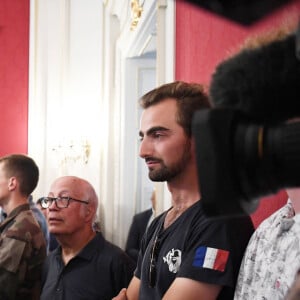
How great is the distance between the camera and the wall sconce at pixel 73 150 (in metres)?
5.80

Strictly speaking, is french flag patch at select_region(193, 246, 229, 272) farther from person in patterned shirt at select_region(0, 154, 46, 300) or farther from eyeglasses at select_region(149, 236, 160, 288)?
person in patterned shirt at select_region(0, 154, 46, 300)

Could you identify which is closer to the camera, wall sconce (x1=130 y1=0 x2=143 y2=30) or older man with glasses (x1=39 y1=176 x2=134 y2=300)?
older man with glasses (x1=39 y1=176 x2=134 y2=300)

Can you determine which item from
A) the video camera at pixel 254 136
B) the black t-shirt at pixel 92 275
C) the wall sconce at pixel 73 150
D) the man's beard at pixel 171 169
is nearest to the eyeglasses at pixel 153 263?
the man's beard at pixel 171 169

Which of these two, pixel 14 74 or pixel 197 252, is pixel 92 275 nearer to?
pixel 197 252

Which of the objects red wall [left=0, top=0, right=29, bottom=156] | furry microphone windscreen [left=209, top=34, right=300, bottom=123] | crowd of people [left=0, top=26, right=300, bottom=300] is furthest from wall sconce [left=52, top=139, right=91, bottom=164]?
furry microphone windscreen [left=209, top=34, right=300, bottom=123]

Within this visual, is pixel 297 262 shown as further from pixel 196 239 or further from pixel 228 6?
pixel 228 6

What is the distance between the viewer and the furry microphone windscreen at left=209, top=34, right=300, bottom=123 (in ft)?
1.57

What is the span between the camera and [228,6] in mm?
393

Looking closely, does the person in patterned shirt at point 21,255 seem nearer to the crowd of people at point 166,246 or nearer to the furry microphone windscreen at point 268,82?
the crowd of people at point 166,246

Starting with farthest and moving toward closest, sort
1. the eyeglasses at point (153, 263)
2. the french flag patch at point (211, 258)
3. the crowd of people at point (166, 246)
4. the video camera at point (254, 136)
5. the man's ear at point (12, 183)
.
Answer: the man's ear at point (12, 183) → the eyeglasses at point (153, 263) → the french flag patch at point (211, 258) → the crowd of people at point (166, 246) → the video camera at point (254, 136)

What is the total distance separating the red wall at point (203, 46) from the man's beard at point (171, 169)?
10.6 inches

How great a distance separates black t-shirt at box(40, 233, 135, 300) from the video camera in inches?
73.4

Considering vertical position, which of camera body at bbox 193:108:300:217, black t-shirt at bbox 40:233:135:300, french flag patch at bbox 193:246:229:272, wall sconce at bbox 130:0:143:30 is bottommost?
black t-shirt at bbox 40:233:135:300

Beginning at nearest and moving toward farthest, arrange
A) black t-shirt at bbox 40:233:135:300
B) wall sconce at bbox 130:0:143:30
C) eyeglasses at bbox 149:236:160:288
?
1. eyeglasses at bbox 149:236:160:288
2. black t-shirt at bbox 40:233:135:300
3. wall sconce at bbox 130:0:143:30
